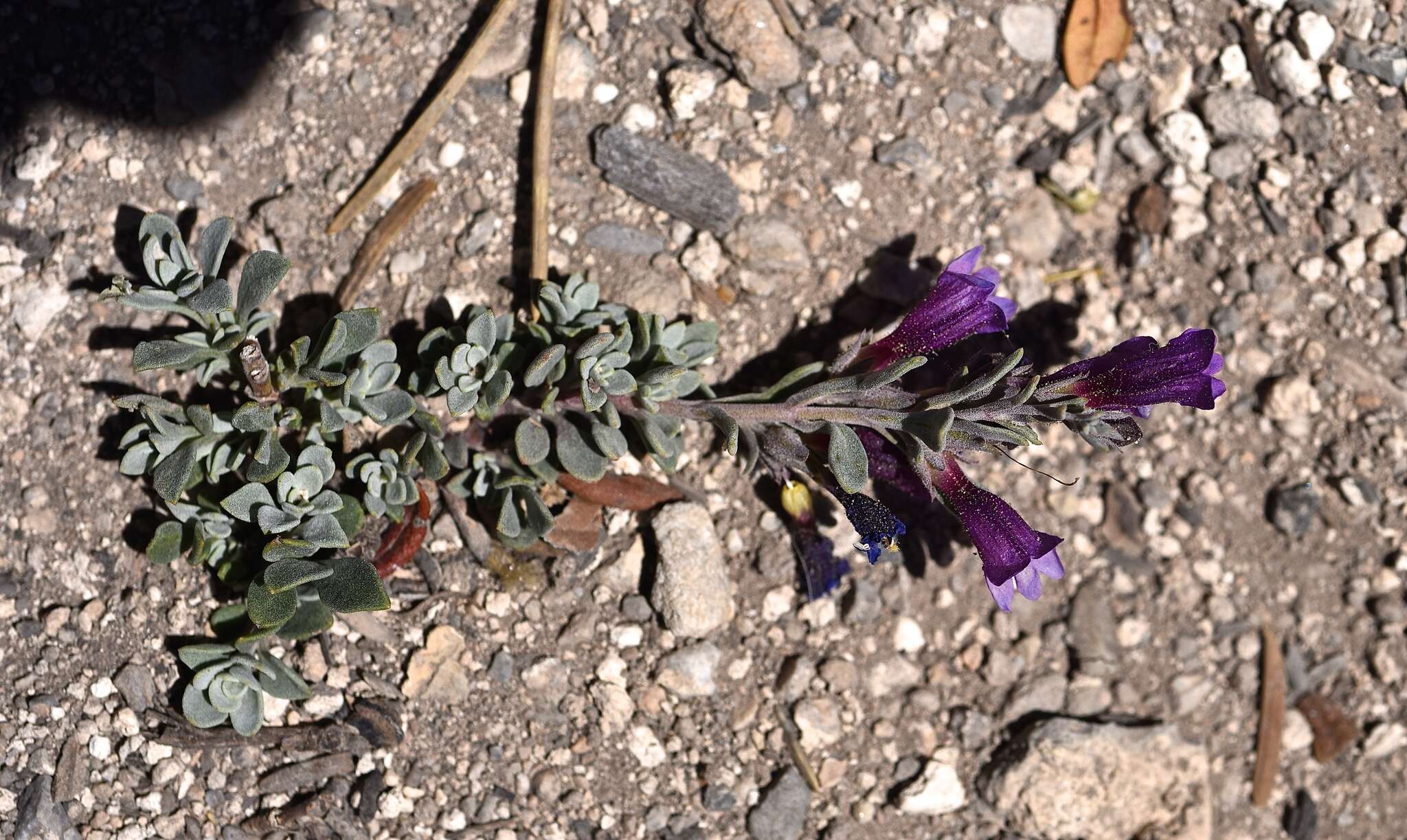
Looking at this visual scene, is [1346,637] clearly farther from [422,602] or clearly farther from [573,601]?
[422,602]

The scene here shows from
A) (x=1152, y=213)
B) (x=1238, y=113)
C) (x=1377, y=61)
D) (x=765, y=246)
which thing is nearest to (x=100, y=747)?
(x=765, y=246)

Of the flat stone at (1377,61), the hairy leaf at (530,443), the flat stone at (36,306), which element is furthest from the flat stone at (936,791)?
the flat stone at (36,306)

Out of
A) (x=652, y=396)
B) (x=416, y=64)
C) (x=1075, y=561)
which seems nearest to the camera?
(x=652, y=396)

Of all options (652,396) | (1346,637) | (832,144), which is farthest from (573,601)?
(1346,637)

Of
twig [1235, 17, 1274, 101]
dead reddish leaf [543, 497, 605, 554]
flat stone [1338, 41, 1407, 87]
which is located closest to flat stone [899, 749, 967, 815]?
dead reddish leaf [543, 497, 605, 554]

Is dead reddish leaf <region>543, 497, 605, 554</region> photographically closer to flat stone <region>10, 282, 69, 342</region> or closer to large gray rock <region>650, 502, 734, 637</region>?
large gray rock <region>650, 502, 734, 637</region>

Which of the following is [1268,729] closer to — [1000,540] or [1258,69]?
[1000,540]
